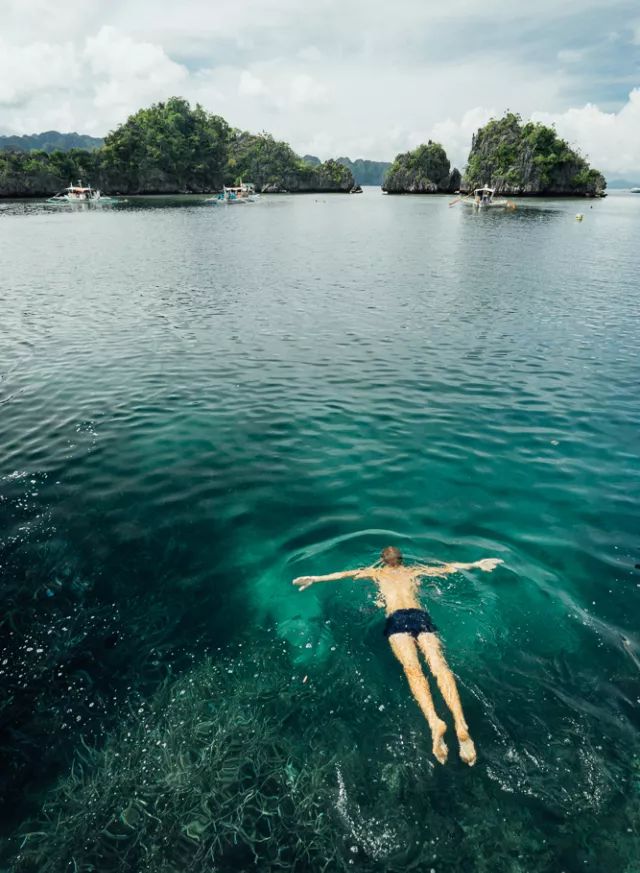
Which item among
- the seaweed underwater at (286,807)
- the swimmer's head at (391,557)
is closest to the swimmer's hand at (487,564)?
the swimmer's head at (391,557)

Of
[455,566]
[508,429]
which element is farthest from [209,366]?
[455,566]

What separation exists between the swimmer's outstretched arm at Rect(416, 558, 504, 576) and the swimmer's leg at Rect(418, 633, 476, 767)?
1906 millimetres

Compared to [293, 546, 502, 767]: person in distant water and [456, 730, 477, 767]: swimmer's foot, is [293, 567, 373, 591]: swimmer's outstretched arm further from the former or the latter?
[456, 730, 477, 767]: swimmer's foot

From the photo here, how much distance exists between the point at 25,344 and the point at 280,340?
568 inches

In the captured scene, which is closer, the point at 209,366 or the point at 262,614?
the point at 262,614

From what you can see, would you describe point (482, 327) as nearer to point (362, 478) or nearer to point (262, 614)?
point (362, 478)

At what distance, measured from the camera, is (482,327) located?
2897 centimetres

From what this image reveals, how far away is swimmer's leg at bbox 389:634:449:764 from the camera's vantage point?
725cm

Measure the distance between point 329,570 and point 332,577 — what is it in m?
0.67

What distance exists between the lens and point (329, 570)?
36.4 feet

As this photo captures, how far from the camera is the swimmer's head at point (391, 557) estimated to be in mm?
10492

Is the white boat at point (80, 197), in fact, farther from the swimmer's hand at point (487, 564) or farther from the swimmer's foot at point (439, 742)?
the swimmer's foot at point (439, 742)

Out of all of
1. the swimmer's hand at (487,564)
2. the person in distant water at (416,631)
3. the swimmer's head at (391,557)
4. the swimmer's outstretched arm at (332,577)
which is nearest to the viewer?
the person in distant water at (416,631)

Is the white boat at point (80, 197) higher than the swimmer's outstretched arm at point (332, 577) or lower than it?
higher
